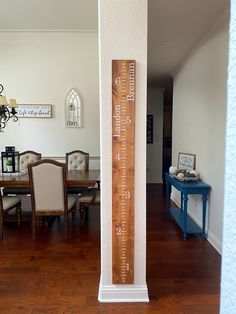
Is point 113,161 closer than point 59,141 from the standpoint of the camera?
Yes

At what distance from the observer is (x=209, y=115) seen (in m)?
3.10

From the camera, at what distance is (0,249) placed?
286 centimetres

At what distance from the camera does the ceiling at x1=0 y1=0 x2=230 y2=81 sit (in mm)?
2464

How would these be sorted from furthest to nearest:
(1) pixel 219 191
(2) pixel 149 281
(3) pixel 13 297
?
(1) pixel 219 191, (2) pixel 149 281, (3) pixel 13 297

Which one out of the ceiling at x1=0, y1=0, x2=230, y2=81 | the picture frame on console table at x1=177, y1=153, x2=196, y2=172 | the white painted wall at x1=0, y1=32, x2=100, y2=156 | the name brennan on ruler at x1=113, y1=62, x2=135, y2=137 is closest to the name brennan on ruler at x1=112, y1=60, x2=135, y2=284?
the name brennan on ruler at x1=113, y1=62, x2=135, y2=137

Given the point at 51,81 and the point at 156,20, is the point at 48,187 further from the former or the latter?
the point at 51,81

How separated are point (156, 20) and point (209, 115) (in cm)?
130

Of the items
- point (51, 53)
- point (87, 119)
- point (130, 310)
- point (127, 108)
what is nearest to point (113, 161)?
point (127, 108)

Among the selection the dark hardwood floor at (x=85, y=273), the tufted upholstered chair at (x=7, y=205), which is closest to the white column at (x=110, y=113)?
the dark hardwood floor at (x=85, y=273)

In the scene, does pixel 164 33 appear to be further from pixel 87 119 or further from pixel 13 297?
pixel 13 297

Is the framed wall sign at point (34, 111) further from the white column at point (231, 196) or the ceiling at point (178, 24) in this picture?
the white column at point (231, 196)

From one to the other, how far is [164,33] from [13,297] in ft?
10.6

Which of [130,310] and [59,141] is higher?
[59,141]

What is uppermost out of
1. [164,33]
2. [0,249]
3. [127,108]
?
[164,33]
